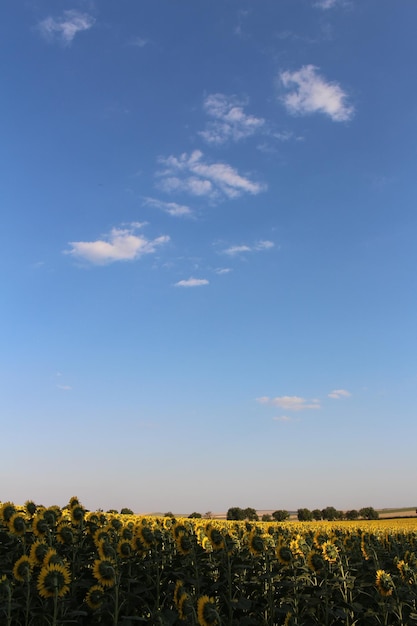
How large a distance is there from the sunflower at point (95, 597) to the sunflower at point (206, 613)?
Answer: 131 cm

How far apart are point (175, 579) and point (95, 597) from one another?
1524mm

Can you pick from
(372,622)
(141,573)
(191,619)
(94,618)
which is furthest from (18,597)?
(372,622)

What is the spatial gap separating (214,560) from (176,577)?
82cm

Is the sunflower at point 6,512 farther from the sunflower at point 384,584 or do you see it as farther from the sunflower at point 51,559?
the sunflower at point 384,584

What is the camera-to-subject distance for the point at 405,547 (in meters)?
12.1

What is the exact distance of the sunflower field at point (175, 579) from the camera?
587 cm

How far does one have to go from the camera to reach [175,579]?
719 cm

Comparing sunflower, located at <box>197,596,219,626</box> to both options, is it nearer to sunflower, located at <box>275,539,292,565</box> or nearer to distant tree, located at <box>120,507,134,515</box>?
sunflower, located at <box>275,539,292,565</box>

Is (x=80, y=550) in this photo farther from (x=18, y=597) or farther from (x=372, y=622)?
(x=372, y=622)

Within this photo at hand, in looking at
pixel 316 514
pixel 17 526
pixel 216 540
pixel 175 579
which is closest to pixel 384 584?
pixel 216 540

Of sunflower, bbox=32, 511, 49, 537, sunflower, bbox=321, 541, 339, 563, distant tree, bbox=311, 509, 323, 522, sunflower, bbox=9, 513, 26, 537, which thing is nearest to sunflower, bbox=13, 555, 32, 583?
sunflower, bbox=32, 511, 49, 537

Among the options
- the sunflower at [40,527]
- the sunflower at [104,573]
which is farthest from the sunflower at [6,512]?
the sunflower at [104,573]

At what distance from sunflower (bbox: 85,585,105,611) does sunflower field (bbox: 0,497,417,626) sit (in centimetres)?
1

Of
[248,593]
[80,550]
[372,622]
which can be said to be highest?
[80,550]
